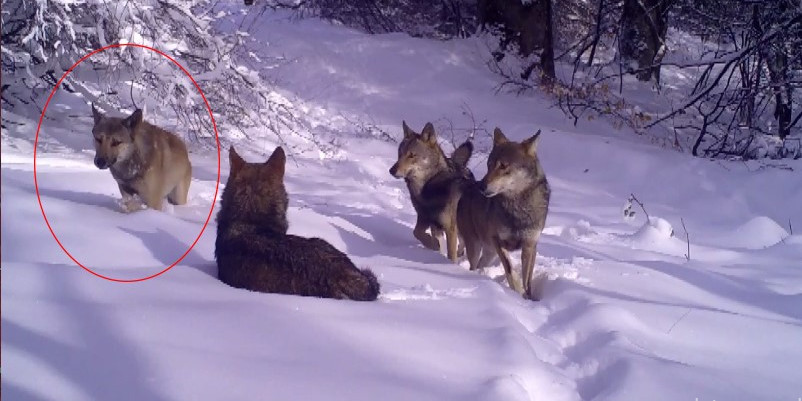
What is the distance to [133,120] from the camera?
254 inches

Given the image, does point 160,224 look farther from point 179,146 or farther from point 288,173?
point 288,173

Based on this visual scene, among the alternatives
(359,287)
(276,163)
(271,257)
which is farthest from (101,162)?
(359,287)

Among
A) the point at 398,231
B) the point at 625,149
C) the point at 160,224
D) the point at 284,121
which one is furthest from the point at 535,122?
the point at 160,224

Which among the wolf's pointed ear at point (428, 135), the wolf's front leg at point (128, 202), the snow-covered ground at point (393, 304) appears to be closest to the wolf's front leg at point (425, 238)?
the snow-covered ground at point (393, 304)

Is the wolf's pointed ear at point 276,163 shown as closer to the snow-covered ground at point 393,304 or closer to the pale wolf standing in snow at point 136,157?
the snow-covered ground at point 393,304

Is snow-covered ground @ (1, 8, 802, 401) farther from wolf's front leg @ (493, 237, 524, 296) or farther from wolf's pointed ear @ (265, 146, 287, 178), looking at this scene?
wolf's pointed ear @ (265, 146, 287, 178)

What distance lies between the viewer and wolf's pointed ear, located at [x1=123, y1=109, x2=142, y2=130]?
6.43 meters

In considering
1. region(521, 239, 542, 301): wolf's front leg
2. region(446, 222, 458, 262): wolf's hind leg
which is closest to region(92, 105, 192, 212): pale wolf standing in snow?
region(446, 222, 458, 262): wolf's hind leg

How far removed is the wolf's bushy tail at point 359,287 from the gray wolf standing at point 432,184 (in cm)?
323

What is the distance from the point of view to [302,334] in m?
3.17

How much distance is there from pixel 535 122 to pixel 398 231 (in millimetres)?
7049

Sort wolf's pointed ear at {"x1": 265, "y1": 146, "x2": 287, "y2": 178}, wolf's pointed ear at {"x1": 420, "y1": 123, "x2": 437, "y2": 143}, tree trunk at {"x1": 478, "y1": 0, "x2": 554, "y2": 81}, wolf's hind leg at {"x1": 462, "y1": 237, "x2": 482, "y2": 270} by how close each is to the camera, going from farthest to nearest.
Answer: tree trunk at {"x1": 478, "y1": 0, "x2": 554, "y2": 81} → wolf's pointed ear at {"x1": 420, "y1": 123, "x2": 437, "y2": 143} → wolf's hind leg at {"x1": 462, "y1": 237, "x2": 482, "y2": 270} → wolf's pointed ear at {"x1": 265, "y1": 146, "x2": 287, "y2": 178}

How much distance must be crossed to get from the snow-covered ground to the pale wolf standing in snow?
30cm

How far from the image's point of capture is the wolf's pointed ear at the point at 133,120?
6434mm
